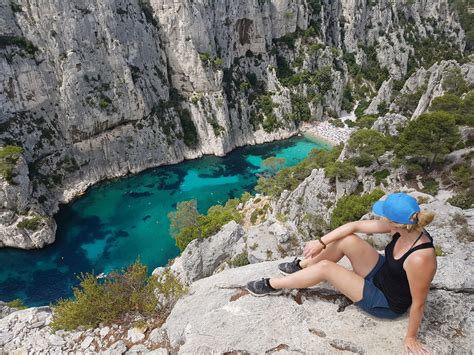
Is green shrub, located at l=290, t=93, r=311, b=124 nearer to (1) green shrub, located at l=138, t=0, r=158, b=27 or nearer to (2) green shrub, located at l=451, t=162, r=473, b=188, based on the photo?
(1) green shrub, located at l=138, t=0, r=158, b=27

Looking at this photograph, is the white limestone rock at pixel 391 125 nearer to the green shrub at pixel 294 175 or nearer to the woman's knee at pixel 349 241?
the green shrub at pixel 294 175

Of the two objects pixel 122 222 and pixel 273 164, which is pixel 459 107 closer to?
pixel 273 164

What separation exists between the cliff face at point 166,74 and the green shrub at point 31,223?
2.95 ft

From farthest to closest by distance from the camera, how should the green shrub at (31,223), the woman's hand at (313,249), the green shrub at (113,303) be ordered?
the green shrub at (31,223)
the green shrub at (113,303)
the woman's hand at (313,249)

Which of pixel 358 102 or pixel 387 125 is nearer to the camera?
pixel 387 125

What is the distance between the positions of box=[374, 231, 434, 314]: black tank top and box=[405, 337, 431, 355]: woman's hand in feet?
1.69

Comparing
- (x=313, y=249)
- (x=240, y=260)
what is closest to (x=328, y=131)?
(x=240, y=260)

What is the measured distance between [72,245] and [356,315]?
3638 centimetres

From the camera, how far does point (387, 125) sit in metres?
34.6

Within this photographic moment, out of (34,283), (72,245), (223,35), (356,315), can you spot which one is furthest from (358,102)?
(356,315)

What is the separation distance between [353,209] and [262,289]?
596 inches

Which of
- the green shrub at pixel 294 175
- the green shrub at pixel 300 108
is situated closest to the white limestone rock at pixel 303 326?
the green shrub at pixel 294 175

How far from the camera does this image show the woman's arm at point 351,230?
211 inches

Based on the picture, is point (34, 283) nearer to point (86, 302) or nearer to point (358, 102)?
point (86, 302)
